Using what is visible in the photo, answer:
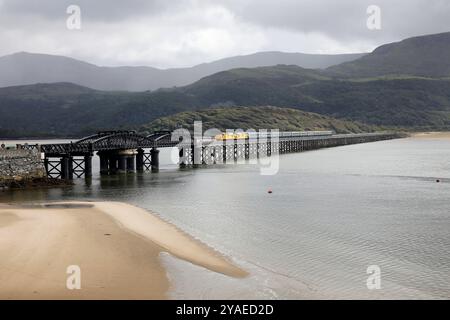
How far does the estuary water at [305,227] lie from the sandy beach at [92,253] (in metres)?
0.96

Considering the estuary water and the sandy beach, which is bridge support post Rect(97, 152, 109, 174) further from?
the sandy beach

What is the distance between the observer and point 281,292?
62.0ft

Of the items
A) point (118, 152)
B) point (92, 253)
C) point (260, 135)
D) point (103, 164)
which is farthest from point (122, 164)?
point (260, 135)

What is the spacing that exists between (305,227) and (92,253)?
13.8m

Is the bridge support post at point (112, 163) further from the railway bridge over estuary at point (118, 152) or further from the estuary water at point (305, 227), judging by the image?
the estuary water at point (305, 227)

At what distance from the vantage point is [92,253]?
23.3 m

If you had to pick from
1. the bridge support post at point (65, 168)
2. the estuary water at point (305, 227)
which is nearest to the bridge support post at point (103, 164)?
the estuary water at point (305, 227)

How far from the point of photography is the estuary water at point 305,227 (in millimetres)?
19905

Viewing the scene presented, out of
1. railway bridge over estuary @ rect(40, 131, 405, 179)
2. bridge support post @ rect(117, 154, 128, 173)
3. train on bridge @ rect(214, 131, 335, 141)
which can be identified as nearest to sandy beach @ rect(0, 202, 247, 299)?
railway bridge over estuary @ rect(40, 131, 405, 179)

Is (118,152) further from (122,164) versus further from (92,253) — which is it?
(92,253)

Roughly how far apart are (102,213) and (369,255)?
18.3 meters

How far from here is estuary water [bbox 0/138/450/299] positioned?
1990cm

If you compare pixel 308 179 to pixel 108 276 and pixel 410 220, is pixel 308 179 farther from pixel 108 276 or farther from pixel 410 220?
pixel 108 276
